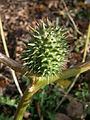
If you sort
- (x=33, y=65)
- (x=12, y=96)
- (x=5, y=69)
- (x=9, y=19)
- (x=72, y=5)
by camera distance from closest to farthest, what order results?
(x=33, y=65), (x=12, y=96), (x=5, y=69), (x=9, y=19), (x=72, y=5)

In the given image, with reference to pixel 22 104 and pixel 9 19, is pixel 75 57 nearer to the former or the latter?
pixel 9 19

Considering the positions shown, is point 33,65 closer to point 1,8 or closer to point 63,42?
point 63,42

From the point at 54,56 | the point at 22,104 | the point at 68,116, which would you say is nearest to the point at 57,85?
the point at 68,116

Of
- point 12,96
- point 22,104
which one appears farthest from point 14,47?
point 22,104

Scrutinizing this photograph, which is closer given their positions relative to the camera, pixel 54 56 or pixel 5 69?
pixel 54 56

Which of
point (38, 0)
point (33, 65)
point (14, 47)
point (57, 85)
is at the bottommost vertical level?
point (57, 85)

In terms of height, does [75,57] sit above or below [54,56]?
below

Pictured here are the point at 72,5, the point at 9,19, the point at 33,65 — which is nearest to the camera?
the point at 33,65
